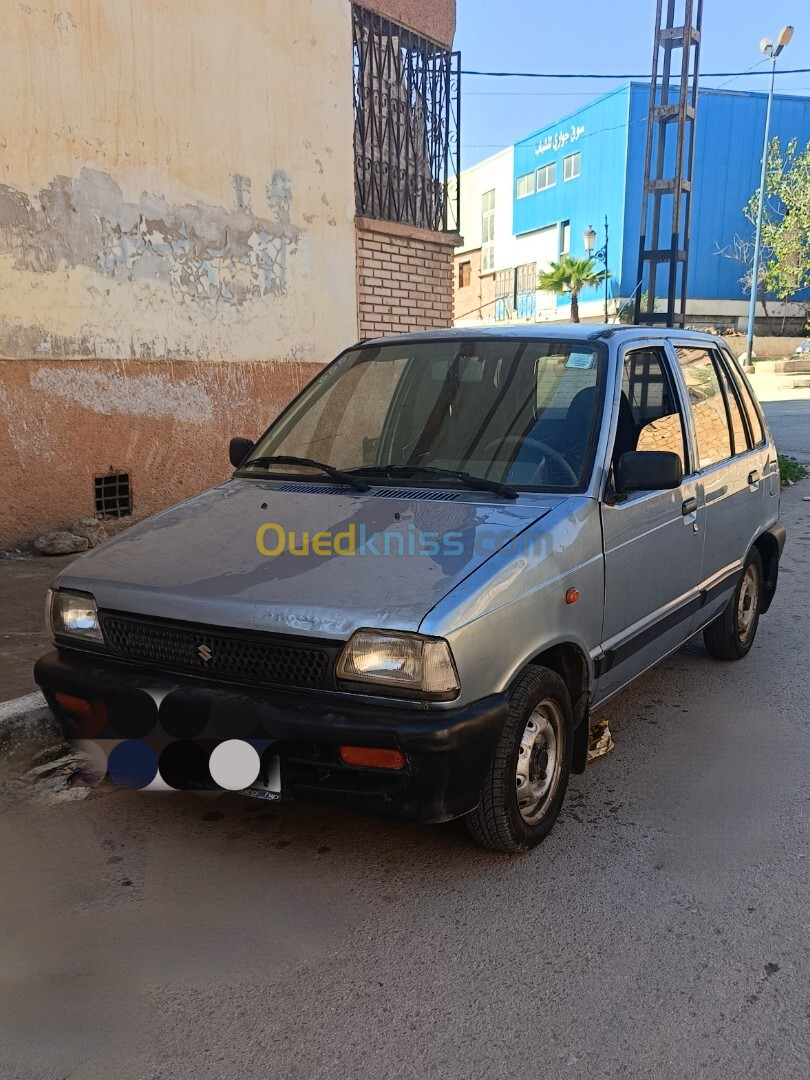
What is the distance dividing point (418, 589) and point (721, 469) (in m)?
2.42

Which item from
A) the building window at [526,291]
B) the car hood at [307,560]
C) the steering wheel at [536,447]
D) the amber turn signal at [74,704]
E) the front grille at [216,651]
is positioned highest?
the building window at [526,291]

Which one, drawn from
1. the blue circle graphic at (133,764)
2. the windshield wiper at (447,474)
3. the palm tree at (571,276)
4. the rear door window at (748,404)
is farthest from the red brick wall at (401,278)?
the palm tree at (571,276)

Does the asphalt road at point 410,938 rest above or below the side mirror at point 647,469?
below

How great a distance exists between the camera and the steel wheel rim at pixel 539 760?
9.95 ft

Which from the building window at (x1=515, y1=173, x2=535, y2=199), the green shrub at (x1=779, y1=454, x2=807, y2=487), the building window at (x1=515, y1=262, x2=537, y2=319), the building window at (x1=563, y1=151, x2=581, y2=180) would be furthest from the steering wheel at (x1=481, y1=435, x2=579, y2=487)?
the building window at (x1=515, y1=173, x2=535, y2=199)

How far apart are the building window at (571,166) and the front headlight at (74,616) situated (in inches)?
1880

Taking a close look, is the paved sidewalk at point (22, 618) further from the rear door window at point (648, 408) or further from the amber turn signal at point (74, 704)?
the rear door window at point (648, 408)

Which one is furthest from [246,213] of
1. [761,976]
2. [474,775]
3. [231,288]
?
[761,976]

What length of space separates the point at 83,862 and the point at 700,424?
325cm

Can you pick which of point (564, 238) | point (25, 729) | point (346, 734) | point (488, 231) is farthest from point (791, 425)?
point (488, 231)

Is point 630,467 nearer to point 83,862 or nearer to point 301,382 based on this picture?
point 83,862

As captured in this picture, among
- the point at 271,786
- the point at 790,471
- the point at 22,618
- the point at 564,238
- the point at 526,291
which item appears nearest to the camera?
the point at 271,786

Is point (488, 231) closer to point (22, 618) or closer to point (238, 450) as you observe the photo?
point (22, 618)

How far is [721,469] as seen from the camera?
4527 millimetres
